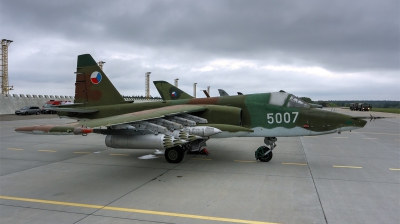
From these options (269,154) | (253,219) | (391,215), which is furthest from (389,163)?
(253,219)

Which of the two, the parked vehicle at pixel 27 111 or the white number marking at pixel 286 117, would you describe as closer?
the white number marking at pixel 286 117

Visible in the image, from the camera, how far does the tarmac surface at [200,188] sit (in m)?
5.14

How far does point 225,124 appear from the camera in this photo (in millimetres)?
9641

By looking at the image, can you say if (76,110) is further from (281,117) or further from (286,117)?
(286,117)

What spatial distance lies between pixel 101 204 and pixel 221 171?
403 centimetres

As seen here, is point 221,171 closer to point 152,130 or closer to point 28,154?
point 152,130

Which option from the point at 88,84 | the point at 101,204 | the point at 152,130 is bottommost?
the point at 101,204

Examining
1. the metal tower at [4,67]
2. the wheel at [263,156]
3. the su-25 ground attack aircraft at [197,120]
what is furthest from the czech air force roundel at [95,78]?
the metal tower at [4,67]

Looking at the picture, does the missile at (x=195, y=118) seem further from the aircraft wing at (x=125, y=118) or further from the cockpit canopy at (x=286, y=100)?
the cockpit canopy at (x=286, y=100)

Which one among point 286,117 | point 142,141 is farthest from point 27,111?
point 286,117

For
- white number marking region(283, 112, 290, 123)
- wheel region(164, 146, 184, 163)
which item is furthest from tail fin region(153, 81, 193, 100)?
white number marking region(283, 112, 290, 123)

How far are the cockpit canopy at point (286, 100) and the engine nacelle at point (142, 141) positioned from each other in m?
4.34

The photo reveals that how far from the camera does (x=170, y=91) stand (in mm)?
18031

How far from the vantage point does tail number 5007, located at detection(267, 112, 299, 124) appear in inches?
374
